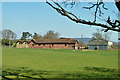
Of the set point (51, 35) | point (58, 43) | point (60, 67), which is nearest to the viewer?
point (60, 67)

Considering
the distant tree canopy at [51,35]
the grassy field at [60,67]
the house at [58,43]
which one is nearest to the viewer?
the grassy field at [60,67]

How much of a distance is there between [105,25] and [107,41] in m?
65.7

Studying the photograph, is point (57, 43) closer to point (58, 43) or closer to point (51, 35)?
point (58, 43)

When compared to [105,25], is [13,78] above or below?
below

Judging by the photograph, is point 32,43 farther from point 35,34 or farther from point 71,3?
point 71,3

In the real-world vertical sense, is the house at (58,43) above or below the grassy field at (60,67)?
above

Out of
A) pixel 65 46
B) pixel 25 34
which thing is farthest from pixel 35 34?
pixel 65 46

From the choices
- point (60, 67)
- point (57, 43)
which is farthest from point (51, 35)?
point (60, 67)

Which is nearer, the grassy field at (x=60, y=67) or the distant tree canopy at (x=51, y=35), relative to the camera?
the grassy field at (x=60, y=67)

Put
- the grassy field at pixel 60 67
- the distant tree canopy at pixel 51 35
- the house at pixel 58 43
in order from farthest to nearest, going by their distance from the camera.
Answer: the distant tree canopy at pixel 51 35 → the house at pixel 58 43 → the grassy field at pixel 60 67

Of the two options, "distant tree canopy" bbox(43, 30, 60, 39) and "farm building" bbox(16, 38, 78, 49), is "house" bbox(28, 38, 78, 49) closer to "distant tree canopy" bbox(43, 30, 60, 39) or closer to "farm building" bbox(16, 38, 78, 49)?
"farm building" bbox(16, 38, 78, 49)

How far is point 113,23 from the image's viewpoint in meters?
2.76

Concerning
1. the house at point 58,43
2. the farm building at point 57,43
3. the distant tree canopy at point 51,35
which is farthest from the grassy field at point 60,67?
the distant tree canopy at point 51,35

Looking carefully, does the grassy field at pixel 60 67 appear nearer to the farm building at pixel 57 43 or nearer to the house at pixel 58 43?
the farm building at pixel 57 43
